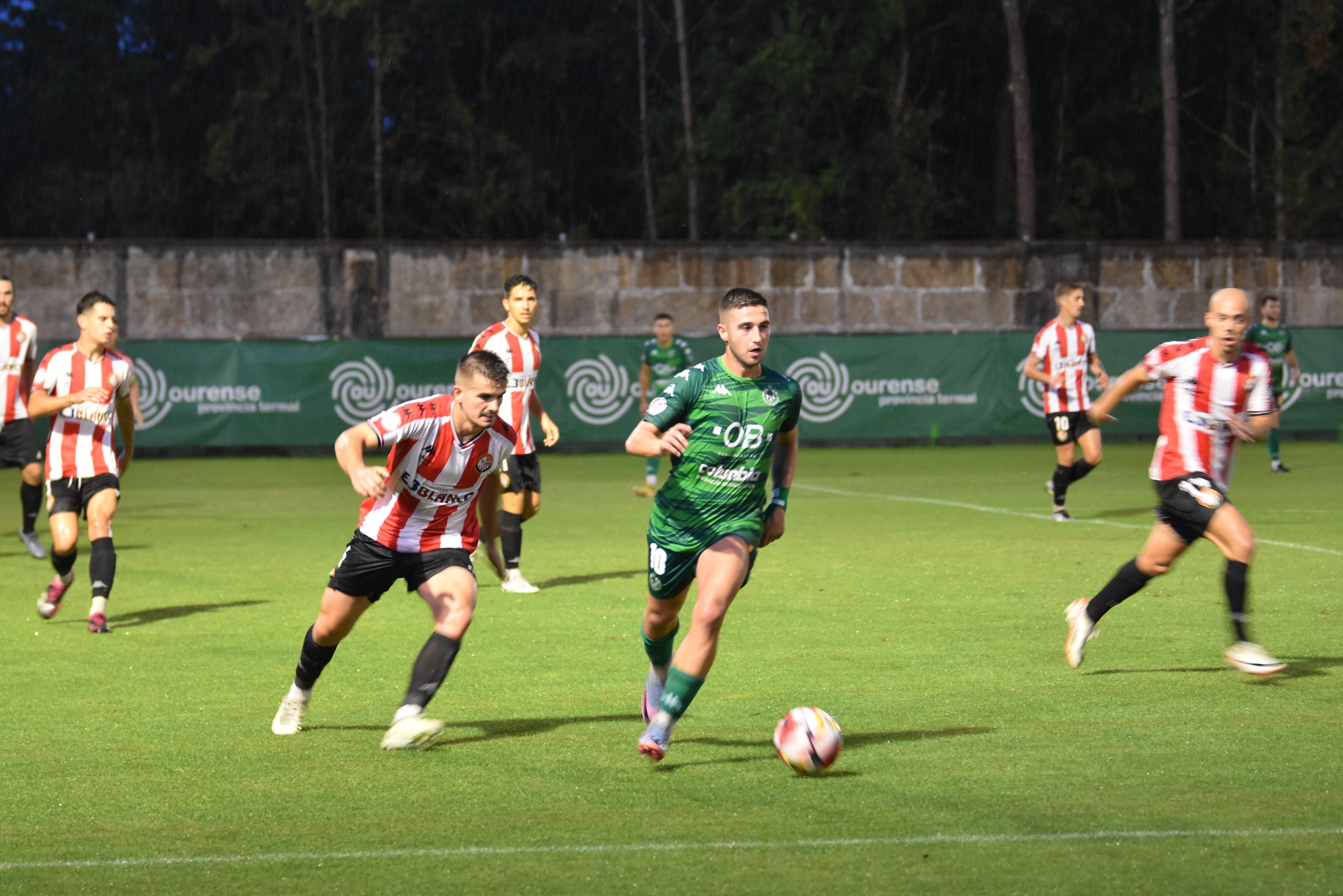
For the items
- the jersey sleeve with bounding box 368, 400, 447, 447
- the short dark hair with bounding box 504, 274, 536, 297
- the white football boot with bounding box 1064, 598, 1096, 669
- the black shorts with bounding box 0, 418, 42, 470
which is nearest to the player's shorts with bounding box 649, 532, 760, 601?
the jersey sleeve with bounding box 368, 400, 447, 447

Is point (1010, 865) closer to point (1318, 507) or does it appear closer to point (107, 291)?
point (1318, 507)

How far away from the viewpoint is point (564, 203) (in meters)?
53.9

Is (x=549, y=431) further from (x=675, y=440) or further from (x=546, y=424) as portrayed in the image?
(x=675, y=440)

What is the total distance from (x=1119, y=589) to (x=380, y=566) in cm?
386

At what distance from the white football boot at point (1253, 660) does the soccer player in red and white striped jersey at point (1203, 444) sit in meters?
0.03

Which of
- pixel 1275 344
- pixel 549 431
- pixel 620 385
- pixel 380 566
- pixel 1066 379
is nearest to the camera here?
pixel 380 566

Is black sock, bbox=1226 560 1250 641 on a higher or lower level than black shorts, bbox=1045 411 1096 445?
lower

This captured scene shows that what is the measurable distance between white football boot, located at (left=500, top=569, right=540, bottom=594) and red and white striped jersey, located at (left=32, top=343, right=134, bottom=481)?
2.92m

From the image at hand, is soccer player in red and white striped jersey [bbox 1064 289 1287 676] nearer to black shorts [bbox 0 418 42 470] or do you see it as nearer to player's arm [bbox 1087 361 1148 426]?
player's arm [bbox 1087 361 1148 426]

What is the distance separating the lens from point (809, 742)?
602 centimetres

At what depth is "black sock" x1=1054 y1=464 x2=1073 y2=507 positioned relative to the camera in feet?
51.6

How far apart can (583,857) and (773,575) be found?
23.7 ft

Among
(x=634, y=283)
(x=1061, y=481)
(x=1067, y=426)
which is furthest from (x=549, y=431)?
(x=634, y=283)

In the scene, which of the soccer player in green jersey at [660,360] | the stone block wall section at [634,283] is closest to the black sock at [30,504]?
the soccer player in green jersey at [660,360]
